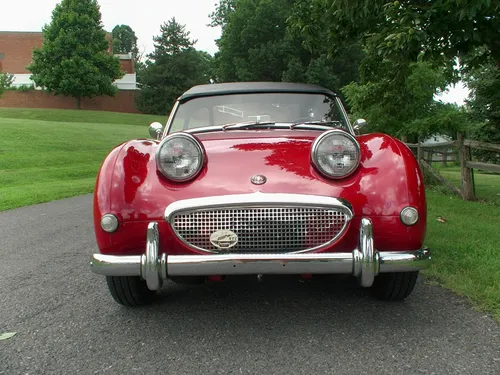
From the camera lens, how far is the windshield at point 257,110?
3912 millimetres

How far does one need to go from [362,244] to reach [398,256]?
9.2 inches

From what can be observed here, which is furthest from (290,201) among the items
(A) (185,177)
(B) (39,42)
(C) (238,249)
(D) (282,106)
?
(B) (39,42)

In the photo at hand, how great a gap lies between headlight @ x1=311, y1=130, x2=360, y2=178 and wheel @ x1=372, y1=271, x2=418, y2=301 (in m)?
0.75

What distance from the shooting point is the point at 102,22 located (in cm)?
5156

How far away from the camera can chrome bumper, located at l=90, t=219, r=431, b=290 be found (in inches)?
98.8

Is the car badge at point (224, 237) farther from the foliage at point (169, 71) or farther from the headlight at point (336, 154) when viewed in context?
the foliage at point (169, 71)

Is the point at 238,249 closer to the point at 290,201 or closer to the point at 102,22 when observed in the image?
the point at 290,201

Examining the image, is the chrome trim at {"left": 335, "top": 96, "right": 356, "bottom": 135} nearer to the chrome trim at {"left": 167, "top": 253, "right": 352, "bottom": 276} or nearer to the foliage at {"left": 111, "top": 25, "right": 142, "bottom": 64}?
the chrome trim at {"left": 167, "top": 253, "right": 352, "bottom": 276}

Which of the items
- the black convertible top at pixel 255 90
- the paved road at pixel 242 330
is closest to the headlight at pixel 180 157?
the paved road at pixel 242 330

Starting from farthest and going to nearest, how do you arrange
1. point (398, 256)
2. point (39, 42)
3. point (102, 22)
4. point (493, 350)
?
point (39, 42)
point (102, 22)
point (398, 256)
point (493, 350)

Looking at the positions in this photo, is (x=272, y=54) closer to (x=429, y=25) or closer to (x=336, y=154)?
(x=429, y=25)

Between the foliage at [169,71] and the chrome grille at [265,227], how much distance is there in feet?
170

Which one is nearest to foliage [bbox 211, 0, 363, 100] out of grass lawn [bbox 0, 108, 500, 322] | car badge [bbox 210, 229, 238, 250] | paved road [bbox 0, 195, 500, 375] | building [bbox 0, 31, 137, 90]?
grass lawn [bbox 0, 108, 500, 322]

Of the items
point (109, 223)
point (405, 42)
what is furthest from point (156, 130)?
point (405, 42)
